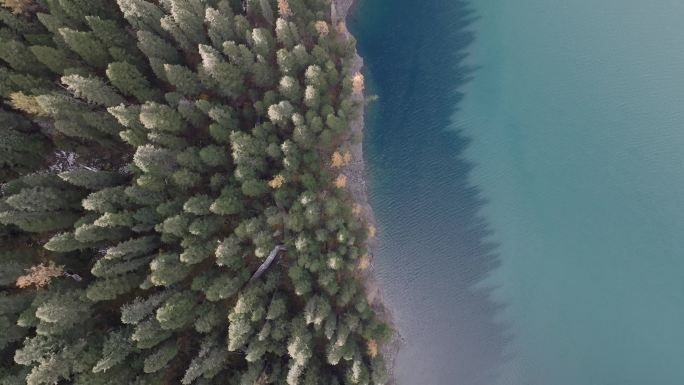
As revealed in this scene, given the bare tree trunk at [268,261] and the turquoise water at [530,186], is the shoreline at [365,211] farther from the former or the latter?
the bare tree trunk at [268,261]

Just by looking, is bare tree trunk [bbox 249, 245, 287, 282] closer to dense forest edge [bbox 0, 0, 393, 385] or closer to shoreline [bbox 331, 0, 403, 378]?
dense forest edge [bbox 0, 0, 393, 385]

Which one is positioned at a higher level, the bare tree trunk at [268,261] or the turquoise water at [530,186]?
the turquoise water at [530,186]

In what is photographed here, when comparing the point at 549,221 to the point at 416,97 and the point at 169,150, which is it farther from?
the point at 169,150

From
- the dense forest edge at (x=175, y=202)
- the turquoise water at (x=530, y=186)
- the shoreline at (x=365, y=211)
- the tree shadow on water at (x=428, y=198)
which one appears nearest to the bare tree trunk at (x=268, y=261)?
the dense forest edge at (x=175, y=202)

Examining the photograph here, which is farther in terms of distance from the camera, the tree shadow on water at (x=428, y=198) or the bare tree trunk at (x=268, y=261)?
the tree shadow on water at (x=428, y=198)

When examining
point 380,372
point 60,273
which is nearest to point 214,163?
point 60,273
